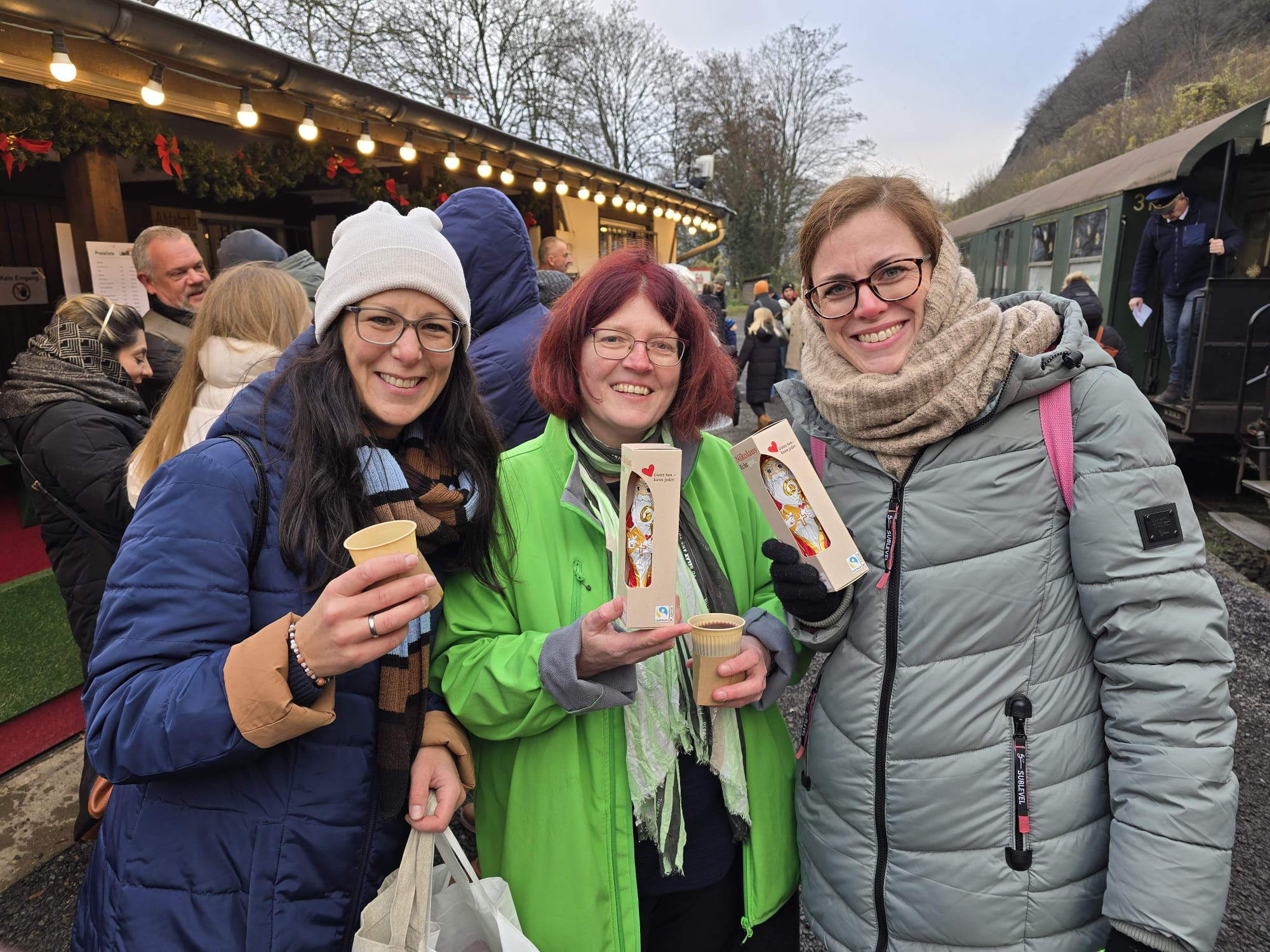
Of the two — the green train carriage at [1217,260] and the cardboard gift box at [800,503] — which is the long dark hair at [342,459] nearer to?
the cardboard gift box at [800,503]

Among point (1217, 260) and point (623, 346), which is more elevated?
point (1217, 260)

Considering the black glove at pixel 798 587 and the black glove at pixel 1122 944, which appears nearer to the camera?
the black glove at pixel 1122 944

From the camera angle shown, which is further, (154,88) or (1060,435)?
(154,88)

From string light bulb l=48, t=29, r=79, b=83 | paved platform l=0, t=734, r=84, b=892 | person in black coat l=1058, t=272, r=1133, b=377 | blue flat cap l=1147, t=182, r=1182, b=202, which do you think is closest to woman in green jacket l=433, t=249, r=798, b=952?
paved platform l=0, t=734, r=84, b=892

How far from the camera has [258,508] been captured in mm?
1245

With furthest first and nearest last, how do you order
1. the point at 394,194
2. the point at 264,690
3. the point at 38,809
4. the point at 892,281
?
the point at 394,194, the point at 38,809, the point at 892,281, the point at 264,690

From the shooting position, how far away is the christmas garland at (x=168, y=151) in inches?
157

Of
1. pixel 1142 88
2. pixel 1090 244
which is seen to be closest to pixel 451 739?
pixel 1090 244

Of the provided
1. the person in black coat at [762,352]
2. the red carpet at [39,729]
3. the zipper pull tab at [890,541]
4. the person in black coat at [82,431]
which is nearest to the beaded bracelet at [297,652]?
the zipper pull tab at [890,541]

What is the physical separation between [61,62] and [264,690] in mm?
4046

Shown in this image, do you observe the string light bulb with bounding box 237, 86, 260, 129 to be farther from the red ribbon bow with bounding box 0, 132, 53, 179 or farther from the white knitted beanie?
the white knitted beanie

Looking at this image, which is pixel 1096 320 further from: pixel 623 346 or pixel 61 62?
pixel 61 62

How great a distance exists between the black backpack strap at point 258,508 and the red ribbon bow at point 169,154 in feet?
15.0

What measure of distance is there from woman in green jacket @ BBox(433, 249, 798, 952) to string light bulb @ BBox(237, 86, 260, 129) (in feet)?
13.7
